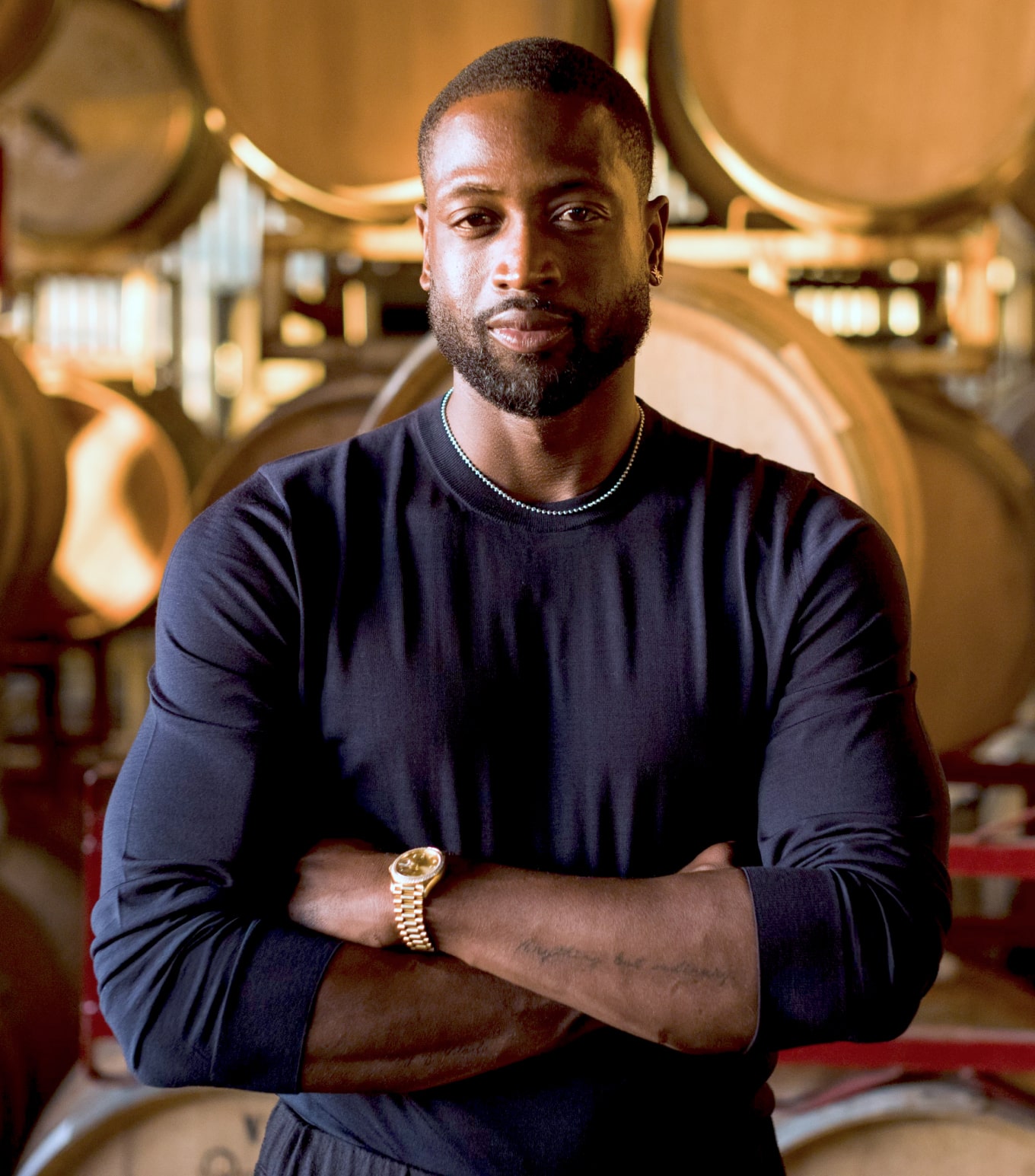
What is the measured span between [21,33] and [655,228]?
154 cm

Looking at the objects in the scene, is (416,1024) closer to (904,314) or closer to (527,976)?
(527,976)

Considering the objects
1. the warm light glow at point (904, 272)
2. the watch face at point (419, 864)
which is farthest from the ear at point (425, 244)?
the warm light glow at point (904, 272)

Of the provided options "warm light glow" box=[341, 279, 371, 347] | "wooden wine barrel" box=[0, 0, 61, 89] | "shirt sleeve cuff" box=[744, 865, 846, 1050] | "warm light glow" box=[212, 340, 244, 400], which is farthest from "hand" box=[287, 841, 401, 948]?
"warm light glow" box=[212, 340, 244, 400]

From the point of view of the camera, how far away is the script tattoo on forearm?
1.01m

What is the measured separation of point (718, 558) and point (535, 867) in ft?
1.06

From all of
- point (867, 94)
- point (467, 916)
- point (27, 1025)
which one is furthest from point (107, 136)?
point (467, 916)

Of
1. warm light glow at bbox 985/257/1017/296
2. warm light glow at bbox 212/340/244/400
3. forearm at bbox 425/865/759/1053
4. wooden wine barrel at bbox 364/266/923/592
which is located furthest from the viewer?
warm light glow at bbox 212/340/244/400

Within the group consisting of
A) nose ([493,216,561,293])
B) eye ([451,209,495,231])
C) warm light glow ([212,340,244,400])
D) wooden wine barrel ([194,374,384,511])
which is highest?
eye ([451,209,495,231])

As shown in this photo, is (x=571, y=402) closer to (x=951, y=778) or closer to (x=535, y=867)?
(x=535, y=867)

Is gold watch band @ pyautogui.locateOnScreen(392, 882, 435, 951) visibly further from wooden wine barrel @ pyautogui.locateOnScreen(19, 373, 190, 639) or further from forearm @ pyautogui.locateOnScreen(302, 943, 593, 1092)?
wooden wine barrel @ pyautogui.locateOnScreen(19, 373, 190, 639)

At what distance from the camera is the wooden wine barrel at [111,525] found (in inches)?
130

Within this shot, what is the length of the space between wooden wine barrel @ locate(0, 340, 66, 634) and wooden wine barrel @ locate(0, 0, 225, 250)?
2.53 ft

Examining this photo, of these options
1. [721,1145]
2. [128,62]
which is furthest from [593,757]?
[128,62]

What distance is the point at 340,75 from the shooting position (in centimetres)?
231
